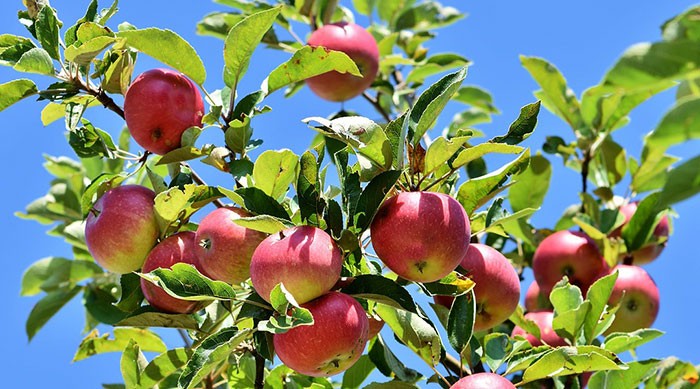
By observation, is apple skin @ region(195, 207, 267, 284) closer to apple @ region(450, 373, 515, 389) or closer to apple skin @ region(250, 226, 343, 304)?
apple skin @ region(250, 226, 343, 304)

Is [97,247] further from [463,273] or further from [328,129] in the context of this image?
[463,273]

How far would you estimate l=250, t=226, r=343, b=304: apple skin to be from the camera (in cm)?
164

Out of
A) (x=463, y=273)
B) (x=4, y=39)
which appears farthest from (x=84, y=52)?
(x=463, y=273)

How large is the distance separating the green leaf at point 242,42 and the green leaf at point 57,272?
1146mm

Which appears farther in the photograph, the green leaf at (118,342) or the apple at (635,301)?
the apple at (635,301)

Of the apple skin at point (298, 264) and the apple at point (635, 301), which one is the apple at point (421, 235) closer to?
the apple skin at point (298, 264)

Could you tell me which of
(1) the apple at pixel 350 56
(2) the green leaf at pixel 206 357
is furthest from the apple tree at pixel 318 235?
(1) the apple at pixel 350 56

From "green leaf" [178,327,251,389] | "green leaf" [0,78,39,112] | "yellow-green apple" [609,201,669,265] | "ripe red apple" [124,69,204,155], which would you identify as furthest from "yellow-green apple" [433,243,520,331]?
"green leaf" [0,78,39,112]

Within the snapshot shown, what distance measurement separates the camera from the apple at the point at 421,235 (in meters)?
1.71

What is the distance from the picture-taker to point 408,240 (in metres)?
1.71

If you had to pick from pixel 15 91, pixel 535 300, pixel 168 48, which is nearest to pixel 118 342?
pixel 15 91

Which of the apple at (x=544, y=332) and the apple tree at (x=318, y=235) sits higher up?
the apple tree at (x=318, y=235)

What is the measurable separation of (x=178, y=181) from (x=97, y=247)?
0.26m

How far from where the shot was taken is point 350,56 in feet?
10.2
